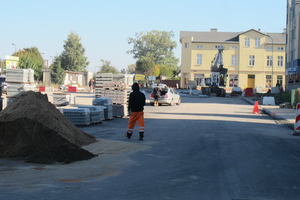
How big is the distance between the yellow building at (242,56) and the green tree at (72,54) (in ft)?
72.0

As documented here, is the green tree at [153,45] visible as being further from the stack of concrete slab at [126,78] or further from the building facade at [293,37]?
the stack of concrete slab at [126,78]

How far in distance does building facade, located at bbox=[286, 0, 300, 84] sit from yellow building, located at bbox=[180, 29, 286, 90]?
74.7ft

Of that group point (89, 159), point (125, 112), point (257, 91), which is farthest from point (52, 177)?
point (257, 91)

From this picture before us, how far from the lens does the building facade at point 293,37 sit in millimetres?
44281

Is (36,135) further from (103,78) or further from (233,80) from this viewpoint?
(233,80)

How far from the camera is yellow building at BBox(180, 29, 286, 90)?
74750mm

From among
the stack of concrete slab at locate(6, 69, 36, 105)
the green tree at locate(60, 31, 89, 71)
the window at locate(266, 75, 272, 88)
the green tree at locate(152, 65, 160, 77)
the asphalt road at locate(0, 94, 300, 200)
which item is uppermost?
the green tree at locate(60, 31, 89, 71)

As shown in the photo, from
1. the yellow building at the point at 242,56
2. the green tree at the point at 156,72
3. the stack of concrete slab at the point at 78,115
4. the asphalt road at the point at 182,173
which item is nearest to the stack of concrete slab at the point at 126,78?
the stack of concrete slab at the point at 78,115

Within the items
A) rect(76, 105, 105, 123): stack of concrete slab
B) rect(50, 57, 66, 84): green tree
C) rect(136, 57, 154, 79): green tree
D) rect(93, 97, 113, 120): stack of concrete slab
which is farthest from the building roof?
rect(76, 105, 105, 123): stack of concrete slab

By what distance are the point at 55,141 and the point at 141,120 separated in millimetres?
3688

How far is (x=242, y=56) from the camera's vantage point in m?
74.8

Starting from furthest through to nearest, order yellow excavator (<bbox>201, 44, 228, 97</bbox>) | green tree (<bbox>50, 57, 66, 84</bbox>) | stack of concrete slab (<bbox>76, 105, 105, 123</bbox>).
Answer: green tree (<bbox>50, 57, 66, 84</bbox>)
yellow excavator (<bbox>201, 44, 228, 97</bbox>)
stack of concrete slab (<bbox>76, 105, 105, 123</bbox>)

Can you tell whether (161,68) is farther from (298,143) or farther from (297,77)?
(298,143)

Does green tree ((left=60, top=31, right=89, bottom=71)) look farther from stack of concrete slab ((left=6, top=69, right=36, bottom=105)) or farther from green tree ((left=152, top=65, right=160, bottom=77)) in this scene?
stack of concrete slab ((left=6, top=69, right=36, bottom=105))
